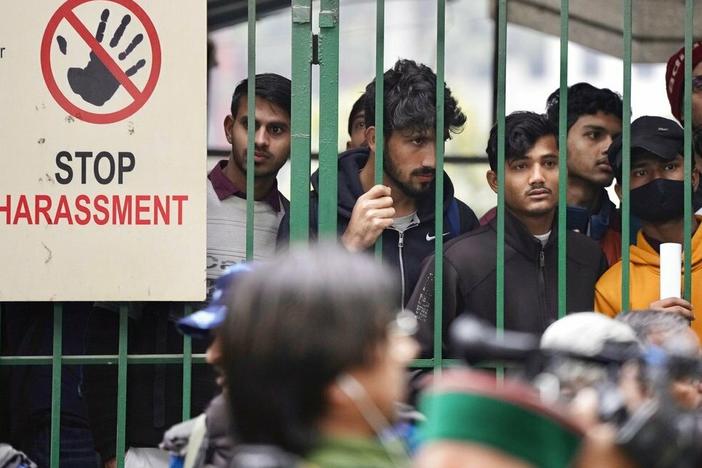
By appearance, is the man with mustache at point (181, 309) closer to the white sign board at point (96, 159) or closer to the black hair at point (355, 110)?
the white sign board at point (96, 159)

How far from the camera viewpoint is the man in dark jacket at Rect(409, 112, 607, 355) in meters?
4.76

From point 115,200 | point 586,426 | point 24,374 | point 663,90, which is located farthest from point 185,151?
point 663,90

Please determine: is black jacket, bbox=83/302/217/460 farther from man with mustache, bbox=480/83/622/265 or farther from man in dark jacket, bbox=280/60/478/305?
man with mustache, bbox=480/83/622/265

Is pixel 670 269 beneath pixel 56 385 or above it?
above

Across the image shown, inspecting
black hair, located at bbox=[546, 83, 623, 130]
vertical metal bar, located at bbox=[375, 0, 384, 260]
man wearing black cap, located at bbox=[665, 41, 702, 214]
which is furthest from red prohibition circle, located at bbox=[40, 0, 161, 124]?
man wearing black cap, located at bbox=[665, 41, 702, 214]

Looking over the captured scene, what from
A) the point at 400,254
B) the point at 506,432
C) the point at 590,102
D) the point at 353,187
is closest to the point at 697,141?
the point at 590,102

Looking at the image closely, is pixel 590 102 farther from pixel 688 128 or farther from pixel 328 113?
pixel 328 113

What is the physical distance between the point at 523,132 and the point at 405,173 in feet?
1.66

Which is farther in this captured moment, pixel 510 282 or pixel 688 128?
pixel 510 282

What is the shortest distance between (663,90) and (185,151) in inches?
115

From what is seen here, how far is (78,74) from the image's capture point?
4.55 meters

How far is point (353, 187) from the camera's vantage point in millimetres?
4828

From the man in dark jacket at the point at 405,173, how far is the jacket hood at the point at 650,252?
57 centimetres

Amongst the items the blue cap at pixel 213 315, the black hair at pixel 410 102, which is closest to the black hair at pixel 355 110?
the black hair at pixel 410 102
